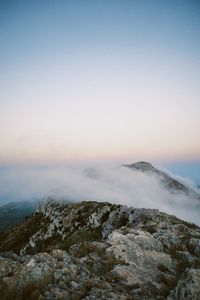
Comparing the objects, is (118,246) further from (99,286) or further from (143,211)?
(143,211)

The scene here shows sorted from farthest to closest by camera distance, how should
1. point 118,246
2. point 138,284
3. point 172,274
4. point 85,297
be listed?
point 118,246 < point 172,274 < point 138,284 < point 85,297

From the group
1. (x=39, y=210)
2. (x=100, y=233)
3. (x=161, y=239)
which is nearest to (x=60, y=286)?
(x=161, y=239)

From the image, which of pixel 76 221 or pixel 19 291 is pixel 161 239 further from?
pixel 76 221

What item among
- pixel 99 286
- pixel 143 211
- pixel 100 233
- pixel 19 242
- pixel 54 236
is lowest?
pixel 19 242

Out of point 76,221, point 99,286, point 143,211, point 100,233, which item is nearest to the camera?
point 99,286

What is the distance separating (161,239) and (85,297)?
59.1 ft

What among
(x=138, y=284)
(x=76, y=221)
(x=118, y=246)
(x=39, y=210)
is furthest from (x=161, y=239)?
(x=39, y=210)

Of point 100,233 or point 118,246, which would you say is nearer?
point 118,246

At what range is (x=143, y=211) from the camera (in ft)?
212

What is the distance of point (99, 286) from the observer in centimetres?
1577

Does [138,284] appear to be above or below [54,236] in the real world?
above

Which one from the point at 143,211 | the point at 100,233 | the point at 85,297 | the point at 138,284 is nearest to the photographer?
the point at 85,297

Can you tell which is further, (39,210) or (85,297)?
(39,210)

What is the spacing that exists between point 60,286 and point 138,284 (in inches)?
212
